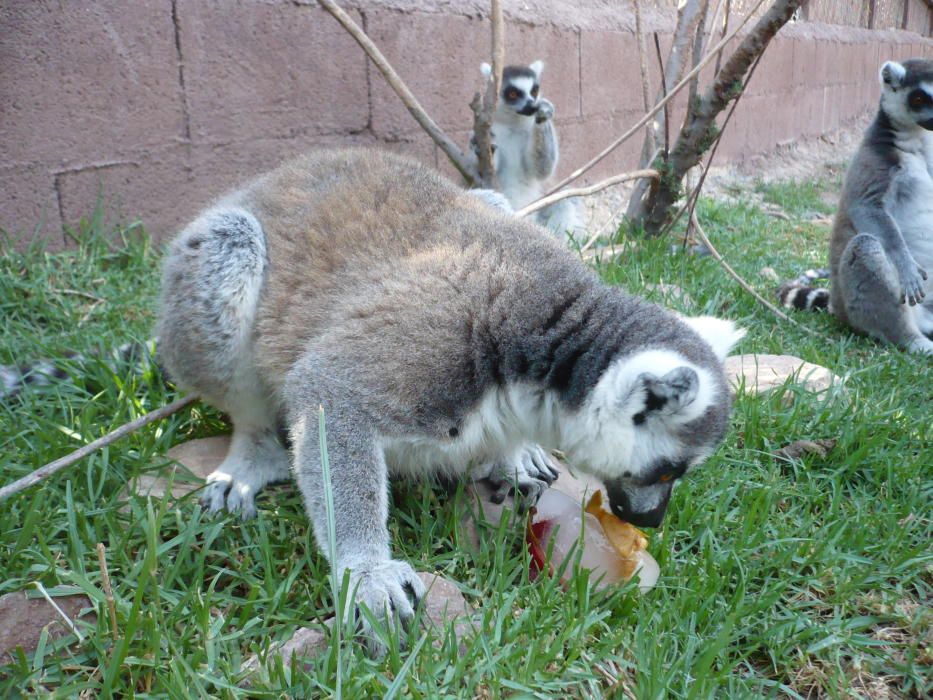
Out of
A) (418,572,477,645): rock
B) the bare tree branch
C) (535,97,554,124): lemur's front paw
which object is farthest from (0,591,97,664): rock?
(535,97,554,124): lemur's front paw

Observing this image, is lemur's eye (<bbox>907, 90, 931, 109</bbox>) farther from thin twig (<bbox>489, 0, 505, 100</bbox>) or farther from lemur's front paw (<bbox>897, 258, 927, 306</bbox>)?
thin twig (<bbox>489, 0, 505, 100</bbox>)

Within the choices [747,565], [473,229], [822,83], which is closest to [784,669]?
[747,565]

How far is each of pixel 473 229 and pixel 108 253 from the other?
2.73 m

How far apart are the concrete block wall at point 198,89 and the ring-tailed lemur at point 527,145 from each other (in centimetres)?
38

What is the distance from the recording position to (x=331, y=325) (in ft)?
8.97

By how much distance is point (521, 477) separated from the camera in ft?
9.62

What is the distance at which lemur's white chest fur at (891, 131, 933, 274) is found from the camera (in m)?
5.76

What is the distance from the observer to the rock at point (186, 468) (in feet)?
9.13

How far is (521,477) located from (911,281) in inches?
148

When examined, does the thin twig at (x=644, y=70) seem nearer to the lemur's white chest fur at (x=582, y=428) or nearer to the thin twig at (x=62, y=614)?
the lemur's white chest fur at (x=582, y=428)

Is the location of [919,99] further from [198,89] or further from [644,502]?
[198,89]

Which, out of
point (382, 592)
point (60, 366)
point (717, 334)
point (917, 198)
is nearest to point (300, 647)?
point (382, 592)

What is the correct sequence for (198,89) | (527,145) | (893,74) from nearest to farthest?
(198,89) → (893,74) → (527,145)

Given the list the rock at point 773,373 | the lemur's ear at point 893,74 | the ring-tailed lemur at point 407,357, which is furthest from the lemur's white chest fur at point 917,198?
the ring-tailed lemur at point 407,357
